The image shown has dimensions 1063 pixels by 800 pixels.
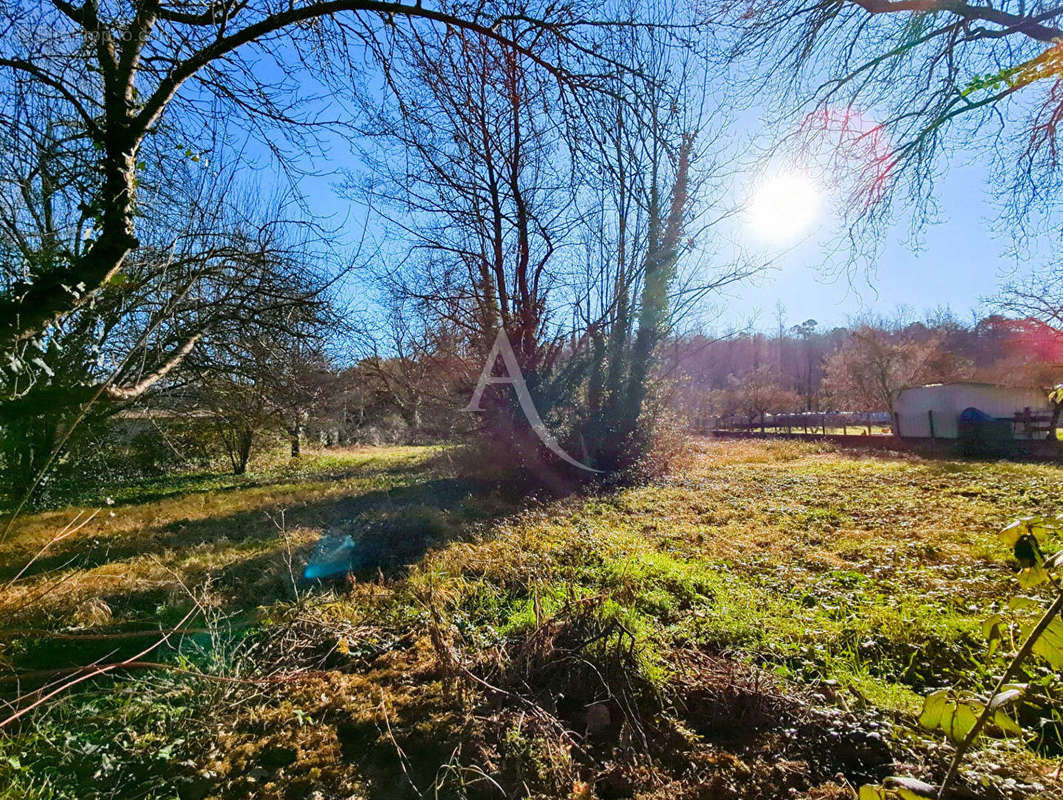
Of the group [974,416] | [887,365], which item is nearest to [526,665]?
[974,416]

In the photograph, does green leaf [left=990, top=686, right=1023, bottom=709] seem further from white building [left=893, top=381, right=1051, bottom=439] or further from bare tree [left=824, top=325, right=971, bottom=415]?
bare tree [left=824, top=325, right=971, bottom=415]

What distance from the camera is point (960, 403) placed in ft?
55.2

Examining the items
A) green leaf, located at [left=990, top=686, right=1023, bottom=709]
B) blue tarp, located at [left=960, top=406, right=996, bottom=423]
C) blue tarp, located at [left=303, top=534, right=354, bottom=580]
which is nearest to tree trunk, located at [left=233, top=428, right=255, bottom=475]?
blue tarp, located at [left=303, top=534, right=354, bottom=580]

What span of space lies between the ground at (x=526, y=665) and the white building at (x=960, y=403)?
15.6 meters

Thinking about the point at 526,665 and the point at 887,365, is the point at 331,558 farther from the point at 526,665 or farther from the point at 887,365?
the point at 887,365

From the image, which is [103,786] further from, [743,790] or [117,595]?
[117,595]

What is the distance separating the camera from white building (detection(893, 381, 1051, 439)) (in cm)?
1678

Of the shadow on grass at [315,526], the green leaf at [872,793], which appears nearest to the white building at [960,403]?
the shadow on grass at [315,526]

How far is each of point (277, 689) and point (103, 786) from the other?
0.71m

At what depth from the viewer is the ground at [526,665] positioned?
5.76ft

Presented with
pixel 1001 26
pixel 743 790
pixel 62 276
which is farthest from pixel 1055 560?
pixel 1001 26

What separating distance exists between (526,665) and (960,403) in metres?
21.4

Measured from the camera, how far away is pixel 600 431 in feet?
32.6

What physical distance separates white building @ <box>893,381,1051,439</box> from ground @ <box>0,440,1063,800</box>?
614 inches
